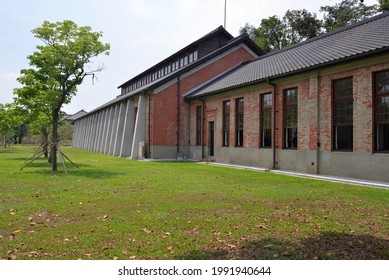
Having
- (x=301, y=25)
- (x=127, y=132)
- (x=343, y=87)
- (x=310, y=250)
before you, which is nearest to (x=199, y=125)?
(x=127, y=132)

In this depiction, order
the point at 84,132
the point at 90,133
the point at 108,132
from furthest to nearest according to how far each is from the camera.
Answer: the point at 84,132
the point at 90,133
the point at 108,132

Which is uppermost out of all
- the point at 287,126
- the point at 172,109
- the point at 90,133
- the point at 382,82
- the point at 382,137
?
the point at 172,109

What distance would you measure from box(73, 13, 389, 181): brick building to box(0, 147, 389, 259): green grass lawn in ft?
11.6

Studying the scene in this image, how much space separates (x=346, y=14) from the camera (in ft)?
134

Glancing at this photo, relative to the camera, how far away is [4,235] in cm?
603

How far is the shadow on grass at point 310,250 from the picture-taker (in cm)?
504

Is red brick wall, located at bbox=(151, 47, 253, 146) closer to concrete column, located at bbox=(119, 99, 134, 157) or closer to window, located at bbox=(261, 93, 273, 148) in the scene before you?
concrete column, located at bbox=(119, 99, 134, 157)

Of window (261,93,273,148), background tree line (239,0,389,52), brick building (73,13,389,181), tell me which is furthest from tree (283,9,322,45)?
window (261,93,273,148)

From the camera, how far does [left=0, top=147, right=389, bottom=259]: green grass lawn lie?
5.27m

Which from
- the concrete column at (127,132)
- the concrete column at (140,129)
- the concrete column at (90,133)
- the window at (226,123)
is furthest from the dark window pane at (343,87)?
the concrete column at (90,133)

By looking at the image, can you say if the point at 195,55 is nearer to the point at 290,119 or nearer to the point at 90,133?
the point at 290,119

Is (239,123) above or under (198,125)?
under

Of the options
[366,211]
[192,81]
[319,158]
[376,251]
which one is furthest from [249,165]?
[376,251]

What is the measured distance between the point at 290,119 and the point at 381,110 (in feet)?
17.2
